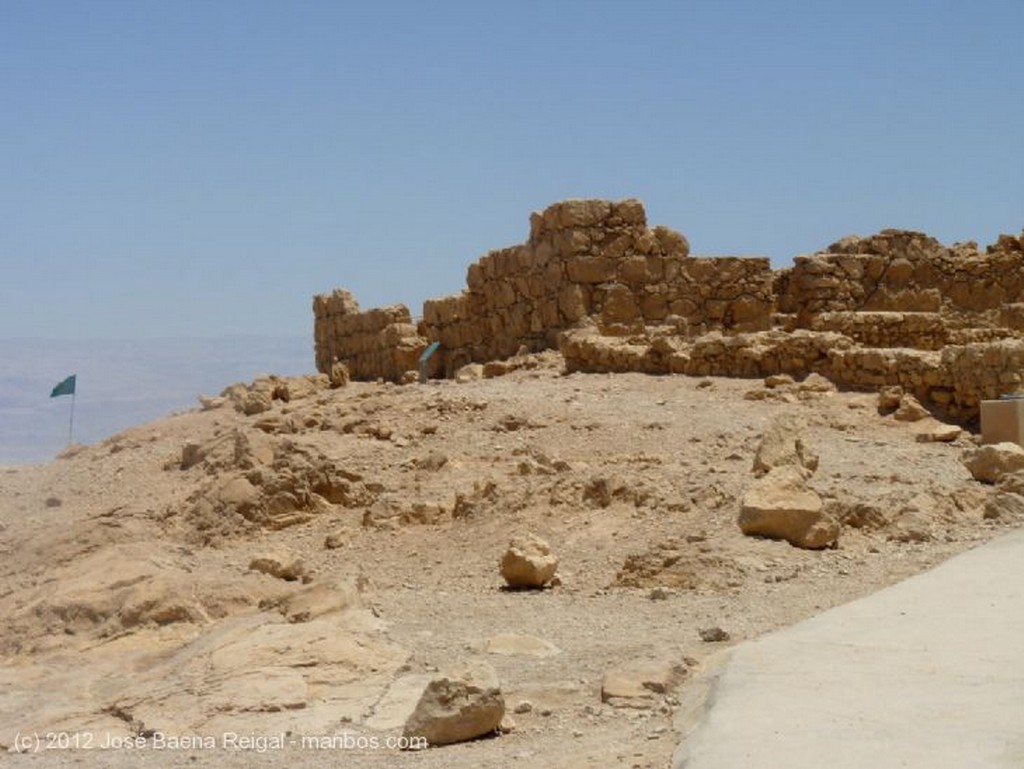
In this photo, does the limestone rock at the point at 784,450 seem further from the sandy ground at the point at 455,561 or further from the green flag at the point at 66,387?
the green flag at the point at 66,387

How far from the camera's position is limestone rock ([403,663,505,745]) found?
5352mm

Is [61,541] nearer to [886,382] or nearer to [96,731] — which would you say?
[96,731]

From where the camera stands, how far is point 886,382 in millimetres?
15984

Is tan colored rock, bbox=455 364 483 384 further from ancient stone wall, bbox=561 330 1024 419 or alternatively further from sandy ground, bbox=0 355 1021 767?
sandy ground, bbox=0 355 1021 767

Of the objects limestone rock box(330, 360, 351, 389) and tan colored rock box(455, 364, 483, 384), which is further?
limestone rock box(330, 360, 351, 389)

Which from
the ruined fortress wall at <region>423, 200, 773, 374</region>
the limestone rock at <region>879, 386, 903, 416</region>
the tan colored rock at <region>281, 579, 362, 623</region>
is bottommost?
the tan colored rock at <region>281, 579, 362, 623</region>

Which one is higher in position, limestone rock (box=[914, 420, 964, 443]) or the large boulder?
limestone rock (box=[914, 420, 964, 443])

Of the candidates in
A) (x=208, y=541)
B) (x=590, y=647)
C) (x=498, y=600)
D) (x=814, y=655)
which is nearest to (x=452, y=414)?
(x=208, y=541)

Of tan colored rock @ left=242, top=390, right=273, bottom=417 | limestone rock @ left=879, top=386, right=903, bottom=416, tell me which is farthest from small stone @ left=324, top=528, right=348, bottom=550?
tan colored rock @ left=242, top=390, right=273, bottom=417

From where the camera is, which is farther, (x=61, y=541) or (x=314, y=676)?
(x=61, y=541)

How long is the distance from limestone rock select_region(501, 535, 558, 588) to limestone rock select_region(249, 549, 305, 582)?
1.36m

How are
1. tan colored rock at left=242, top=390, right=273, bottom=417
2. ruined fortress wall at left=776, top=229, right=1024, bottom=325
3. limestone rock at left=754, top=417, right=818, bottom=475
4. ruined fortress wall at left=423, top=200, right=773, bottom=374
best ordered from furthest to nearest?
ruined fortress wall at left=776, top=229, right=1024, bottom=325
ruined fortress wall at left=423, top=200, right=773, bottom=374
tan colored rock at left=242, top=390, right=273, bottom=417
limestone rock at left=754, top=417, right=818, bottom=475

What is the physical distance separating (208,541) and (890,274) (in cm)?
1426

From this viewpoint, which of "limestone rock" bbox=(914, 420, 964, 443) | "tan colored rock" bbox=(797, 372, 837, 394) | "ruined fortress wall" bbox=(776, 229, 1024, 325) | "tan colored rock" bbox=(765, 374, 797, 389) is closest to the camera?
"limestone rock" bbox=(914, 420, 964, 443)
